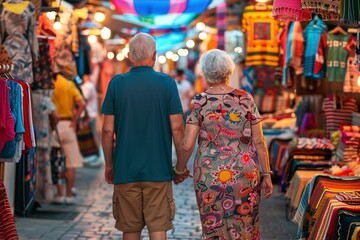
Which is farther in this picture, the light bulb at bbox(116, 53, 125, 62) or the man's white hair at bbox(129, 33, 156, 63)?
the light bulb at bbox(116, 53, 125, 62)

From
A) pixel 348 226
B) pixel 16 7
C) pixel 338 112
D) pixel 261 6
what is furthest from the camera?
pixel 261 6

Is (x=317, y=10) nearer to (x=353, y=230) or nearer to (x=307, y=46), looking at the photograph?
(x=353, y=230)

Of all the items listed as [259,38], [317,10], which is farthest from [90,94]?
[317,10]

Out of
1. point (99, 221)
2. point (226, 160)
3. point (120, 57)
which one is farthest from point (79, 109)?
point (120, 57)

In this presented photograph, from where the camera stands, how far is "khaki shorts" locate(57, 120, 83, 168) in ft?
41.6

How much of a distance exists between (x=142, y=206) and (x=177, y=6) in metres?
6.32

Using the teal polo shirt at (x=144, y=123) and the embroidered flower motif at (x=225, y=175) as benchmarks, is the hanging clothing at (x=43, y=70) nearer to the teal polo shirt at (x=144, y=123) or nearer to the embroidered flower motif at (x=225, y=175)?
the teal polo shirt at (x=144, y=123)

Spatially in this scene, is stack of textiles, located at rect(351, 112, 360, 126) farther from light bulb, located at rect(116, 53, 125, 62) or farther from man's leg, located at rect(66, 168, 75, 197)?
light bulb, located at rect(116, 53, 125, 62)

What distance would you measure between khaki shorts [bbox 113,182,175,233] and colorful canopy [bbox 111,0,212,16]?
604 centimetres

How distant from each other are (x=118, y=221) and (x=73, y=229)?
3435 mm

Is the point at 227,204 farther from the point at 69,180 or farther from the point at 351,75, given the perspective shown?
the point at 69,180

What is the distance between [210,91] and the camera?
700cm

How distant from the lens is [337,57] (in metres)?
11.2

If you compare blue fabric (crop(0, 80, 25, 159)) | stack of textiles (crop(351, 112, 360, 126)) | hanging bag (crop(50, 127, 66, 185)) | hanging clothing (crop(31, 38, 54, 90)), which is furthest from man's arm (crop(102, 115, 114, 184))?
hanging bag (crop(50, 127, 66, 185))
